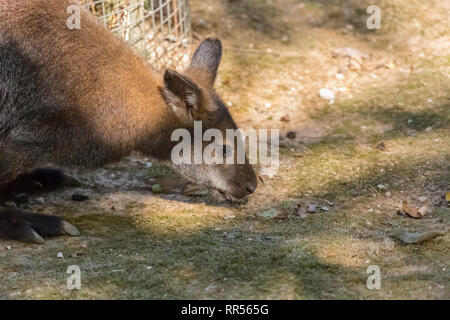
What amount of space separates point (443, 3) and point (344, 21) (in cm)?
123

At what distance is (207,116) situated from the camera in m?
5.02

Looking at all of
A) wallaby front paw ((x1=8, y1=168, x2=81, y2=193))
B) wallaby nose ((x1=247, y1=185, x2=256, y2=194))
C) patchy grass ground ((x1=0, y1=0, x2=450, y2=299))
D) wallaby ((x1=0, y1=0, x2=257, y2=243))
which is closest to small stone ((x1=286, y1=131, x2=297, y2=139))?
patchy grass ground ((x1=0, y1=0, x2=450, y2=299))

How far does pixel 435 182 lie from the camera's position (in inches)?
211

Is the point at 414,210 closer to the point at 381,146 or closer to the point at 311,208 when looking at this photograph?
the point at 311,208

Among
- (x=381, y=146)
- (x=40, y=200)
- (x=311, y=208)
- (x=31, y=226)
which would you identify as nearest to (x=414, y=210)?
(x=311, y=208)

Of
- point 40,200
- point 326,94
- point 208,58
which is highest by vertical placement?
point 208,58

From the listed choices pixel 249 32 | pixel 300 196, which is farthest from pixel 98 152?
pixel 249 32

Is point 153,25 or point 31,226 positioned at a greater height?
point 153,25

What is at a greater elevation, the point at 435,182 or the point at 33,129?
the point at 33,129

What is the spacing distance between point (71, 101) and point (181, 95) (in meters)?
0.80

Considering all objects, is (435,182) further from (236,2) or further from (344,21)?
(236,2)

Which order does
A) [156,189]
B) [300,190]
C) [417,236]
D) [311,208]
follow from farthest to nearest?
[156,189], [300,190], [311,208], [417,236]

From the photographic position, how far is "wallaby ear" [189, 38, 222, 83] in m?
5.35

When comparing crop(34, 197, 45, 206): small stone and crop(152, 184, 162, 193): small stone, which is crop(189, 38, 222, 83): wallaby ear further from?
crop(34, 197, 45, 206): small stone
